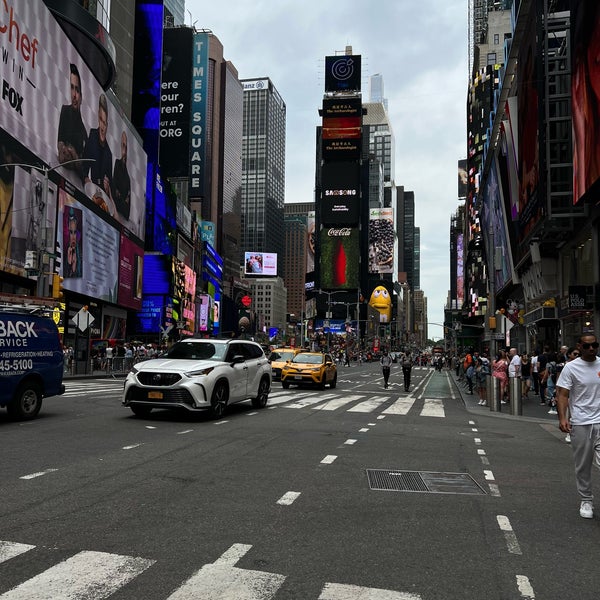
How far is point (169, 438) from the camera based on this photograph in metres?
9.90

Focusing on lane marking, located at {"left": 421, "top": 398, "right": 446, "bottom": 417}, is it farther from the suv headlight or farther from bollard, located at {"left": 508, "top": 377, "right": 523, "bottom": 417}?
the suv headlight

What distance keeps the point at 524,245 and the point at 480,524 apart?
109 feet

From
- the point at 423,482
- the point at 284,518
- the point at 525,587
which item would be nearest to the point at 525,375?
the point at 423,482

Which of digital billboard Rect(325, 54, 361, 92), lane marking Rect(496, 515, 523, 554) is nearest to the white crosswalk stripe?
lane marking Rect(496, 515, 523, 554)

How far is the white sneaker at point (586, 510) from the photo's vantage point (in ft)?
19.1

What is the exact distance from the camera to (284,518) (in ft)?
17.9

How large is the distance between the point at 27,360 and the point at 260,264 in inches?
6196

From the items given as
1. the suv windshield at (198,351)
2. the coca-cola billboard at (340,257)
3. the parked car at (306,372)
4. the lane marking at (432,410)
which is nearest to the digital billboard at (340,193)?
the coca-cola billboard at (340,257)

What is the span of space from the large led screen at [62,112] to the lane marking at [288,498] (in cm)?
2332

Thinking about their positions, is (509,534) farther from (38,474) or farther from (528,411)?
(528,411)

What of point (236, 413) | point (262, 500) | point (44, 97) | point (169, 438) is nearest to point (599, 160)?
point (236, 413)

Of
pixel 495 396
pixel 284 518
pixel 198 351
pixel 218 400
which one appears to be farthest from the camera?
pixel 495 396

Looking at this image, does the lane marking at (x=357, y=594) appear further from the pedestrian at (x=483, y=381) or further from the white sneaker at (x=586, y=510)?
the pedestrian at (x=483, y=381)

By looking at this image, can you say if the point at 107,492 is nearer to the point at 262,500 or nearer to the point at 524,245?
the point at 262,500
